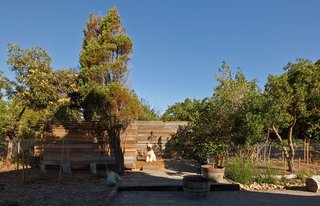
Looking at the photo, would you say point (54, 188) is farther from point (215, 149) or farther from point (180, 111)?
point (180, 111)

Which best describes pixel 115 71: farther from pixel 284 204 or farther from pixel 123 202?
pixel 284 204

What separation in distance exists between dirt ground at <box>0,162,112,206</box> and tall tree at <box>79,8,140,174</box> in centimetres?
167

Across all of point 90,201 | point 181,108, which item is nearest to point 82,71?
point 90,201

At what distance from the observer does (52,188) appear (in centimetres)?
860

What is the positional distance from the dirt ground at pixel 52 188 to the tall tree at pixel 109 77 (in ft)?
5.47

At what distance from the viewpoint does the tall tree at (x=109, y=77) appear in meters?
10.6

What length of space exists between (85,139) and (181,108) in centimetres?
979

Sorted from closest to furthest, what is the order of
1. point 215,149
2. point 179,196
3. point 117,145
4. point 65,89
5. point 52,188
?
point 179,196, point 52,188, point 215,149, point 117,145, point 65,89

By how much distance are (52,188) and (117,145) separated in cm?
319

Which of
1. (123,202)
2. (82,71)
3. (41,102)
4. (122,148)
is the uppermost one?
(82,71)

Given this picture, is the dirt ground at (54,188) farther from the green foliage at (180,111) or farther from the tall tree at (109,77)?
the green foliage at (180,111)

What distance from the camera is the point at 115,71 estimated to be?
11031 mm

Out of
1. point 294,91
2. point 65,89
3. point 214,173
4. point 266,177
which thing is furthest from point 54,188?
point 294,91

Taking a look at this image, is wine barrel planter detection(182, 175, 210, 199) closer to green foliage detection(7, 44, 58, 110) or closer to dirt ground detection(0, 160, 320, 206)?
dirt ground detection(0, 160, 320, 206)
